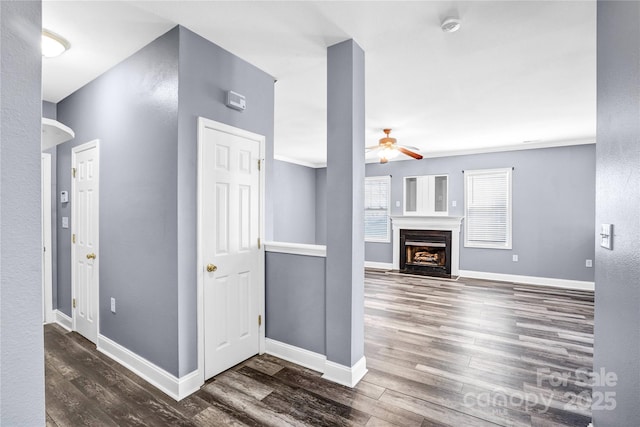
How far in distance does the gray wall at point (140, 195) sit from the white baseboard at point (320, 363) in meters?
0.94

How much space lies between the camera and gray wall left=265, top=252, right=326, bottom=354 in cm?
263

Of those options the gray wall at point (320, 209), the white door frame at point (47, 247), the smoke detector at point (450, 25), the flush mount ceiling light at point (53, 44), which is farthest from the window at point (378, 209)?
the flush mount ceiling light at point (53, 44)

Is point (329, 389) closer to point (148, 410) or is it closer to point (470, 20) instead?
point (148, 410)

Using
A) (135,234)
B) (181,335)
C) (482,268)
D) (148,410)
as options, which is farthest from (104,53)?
(482,268)

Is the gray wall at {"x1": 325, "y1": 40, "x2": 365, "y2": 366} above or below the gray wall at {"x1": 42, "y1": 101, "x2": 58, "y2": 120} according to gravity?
below

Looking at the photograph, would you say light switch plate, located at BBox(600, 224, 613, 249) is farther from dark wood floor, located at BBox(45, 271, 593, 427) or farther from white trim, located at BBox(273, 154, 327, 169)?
white trim, located at BBox(273, 154, 327, 169)

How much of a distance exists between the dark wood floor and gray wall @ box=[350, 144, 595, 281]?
2340 millimetres

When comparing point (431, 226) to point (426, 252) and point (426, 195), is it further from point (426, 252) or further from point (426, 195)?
point (426, 195)

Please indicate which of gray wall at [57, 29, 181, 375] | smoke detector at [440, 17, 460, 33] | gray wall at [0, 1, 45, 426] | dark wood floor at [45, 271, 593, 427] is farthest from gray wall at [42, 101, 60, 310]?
smoke detector at [440, 17, 460, 33]

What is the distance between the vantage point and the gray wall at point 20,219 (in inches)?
26.9

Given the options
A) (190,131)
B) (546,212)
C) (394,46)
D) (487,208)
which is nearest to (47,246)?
(190,131)

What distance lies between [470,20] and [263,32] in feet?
5.00

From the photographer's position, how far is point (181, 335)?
225 cm

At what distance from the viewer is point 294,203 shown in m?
8.04
